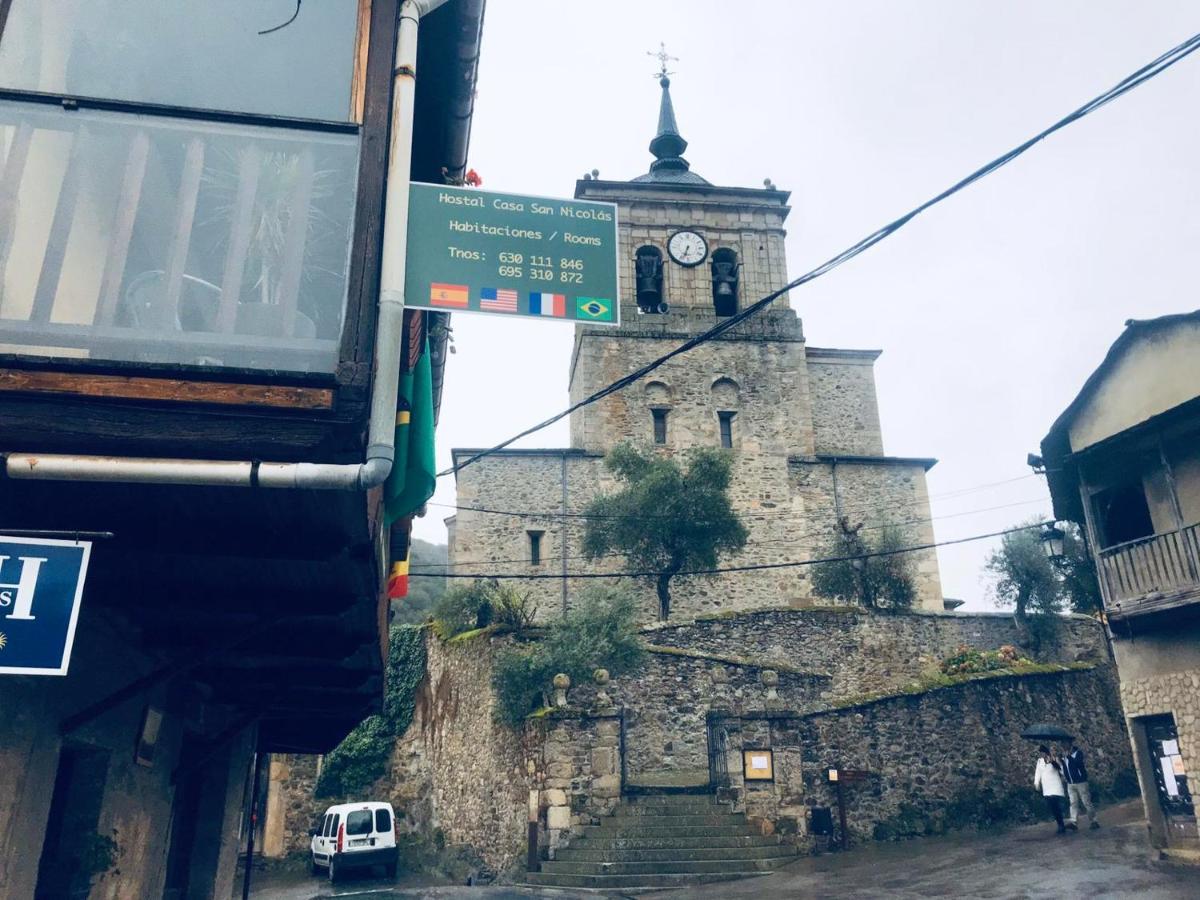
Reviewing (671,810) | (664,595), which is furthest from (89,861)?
(664,595)

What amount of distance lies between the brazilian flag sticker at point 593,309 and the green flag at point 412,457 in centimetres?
87

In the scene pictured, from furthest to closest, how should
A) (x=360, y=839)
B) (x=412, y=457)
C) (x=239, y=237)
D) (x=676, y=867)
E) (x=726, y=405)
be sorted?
(x=726, y=405) < (x=360, y=839) < (x=676, y=867) < (x=412, y=457) < (x=239, y=237)

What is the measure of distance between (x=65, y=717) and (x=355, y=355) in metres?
2.53

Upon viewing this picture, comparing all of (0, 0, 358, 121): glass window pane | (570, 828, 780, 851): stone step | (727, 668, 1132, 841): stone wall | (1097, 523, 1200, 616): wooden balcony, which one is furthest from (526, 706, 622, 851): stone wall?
(0, 0, 358, 121): glass window pane

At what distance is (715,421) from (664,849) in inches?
829

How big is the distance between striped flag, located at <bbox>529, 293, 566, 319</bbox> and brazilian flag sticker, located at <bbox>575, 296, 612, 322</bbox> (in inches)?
3.2

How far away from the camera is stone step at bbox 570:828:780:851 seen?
14.6 m

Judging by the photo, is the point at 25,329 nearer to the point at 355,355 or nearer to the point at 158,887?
the point at 355,355

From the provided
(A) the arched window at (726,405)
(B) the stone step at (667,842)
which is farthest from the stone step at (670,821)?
(A) the arched window at (726,405)

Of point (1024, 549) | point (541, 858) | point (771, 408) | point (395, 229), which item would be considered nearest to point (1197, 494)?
point (541, 858)

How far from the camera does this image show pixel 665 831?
588 inches

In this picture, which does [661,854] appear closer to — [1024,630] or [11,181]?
[11,181]

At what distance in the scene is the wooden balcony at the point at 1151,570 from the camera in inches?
504

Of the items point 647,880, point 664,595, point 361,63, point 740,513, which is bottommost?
point 647,880
